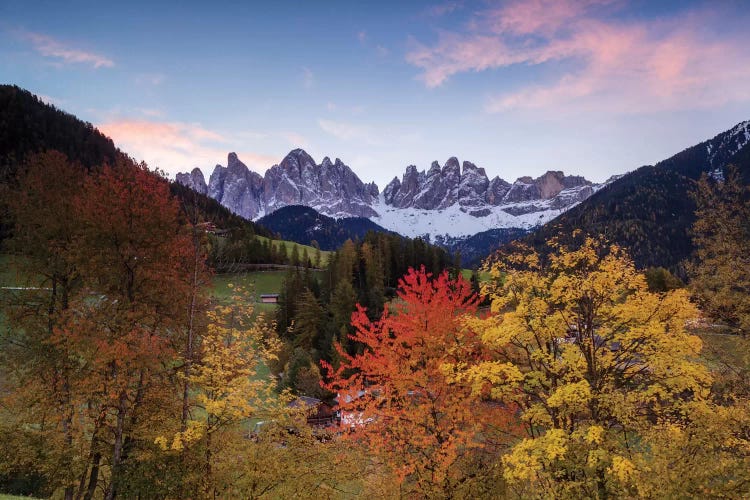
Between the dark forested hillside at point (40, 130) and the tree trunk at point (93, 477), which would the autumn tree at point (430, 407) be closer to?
the tree trunk at point (93, 477)

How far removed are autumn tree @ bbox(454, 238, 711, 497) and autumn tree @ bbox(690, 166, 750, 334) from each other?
→ 886 cm

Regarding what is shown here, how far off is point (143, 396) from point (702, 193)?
31410 millimetres

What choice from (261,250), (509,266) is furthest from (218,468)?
(261,250)

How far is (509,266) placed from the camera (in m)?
16.4

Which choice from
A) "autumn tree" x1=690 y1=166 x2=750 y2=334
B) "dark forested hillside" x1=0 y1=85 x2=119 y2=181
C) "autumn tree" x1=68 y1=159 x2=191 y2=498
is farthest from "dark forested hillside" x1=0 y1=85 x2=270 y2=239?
"autumn tree" x1=690 y1=166 x2=750 y2=334

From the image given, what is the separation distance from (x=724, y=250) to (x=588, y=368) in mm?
14588

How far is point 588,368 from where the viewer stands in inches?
542

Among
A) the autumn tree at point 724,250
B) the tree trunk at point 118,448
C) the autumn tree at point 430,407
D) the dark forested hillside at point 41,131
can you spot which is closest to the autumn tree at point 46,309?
the tree trunk at point 118,448

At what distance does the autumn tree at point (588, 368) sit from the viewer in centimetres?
1193

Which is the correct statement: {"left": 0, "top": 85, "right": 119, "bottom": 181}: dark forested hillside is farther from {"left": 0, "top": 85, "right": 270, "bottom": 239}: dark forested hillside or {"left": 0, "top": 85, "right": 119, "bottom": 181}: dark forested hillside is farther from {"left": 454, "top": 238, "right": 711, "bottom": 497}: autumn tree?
{"left": 454, "top": 238, "right": 711, "bottom": 497}: autumn tree

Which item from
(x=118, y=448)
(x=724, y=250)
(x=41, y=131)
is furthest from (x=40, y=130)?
(x=724, y=250)

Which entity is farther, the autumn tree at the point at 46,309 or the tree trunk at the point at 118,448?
the autumn tree at the point at 46,309

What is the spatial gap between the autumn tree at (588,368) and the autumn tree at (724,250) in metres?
8.86

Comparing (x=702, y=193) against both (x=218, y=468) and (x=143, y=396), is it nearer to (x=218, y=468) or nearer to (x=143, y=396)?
(x=218, y=468)
